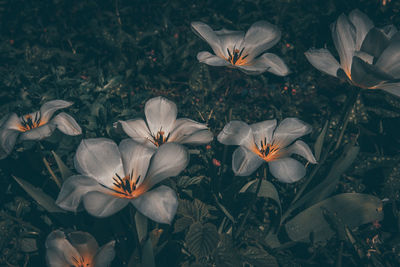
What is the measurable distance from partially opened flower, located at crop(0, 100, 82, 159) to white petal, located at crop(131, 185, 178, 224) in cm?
41

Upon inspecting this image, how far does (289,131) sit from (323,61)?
276mm

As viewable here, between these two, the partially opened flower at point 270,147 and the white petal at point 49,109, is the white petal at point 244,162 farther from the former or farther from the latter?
the white petal at point 49,109

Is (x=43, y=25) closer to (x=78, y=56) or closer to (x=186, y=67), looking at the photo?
(x=78, y=56)

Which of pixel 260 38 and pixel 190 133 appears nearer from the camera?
pixel 190 133

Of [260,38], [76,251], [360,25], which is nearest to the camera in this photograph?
[76,251]

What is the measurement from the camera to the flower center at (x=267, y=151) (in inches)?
49.3

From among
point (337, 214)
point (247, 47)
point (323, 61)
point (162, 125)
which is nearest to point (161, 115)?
point (162, 125)

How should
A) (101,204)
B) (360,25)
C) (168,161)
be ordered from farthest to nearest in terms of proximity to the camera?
1. (360,25)
2. (168,161)
3. (101,204)

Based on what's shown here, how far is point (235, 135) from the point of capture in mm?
1176

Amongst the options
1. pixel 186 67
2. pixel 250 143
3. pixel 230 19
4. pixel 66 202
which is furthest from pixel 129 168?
pixel 230 19

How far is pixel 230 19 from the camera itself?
2.87 m

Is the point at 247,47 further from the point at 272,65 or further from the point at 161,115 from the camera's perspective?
the point at 161,115

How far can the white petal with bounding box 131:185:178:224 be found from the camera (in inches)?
35.6

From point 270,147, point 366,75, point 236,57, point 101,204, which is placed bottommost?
point 270,147
